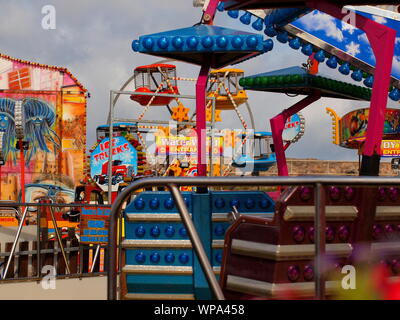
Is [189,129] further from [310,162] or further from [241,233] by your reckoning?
[241,233]

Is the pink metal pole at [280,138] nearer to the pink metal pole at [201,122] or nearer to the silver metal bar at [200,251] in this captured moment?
the pink metal pole at [201,122]

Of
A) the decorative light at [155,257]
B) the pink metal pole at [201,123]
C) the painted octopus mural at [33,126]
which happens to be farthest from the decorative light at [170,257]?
the painted octopus mural at [33,126]

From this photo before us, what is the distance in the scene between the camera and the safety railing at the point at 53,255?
888 centimetres

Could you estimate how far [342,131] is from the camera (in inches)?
985

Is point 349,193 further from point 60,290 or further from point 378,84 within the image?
point 60,290

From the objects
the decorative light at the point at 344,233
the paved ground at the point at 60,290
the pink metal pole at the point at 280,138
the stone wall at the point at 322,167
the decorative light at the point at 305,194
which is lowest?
the paved ground at the point at 60,290

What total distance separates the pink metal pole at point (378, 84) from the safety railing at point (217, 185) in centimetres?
193

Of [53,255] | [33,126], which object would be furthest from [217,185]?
[33,126]

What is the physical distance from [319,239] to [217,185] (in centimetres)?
58

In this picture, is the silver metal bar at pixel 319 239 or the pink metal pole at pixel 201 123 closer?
the silver metal bar at pixel 319 239

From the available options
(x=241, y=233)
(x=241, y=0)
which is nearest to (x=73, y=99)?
(x=241, y=0)

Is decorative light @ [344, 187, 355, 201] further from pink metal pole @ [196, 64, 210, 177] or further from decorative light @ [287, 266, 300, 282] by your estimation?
pink metal pole @ [196, 64, 210, 177]

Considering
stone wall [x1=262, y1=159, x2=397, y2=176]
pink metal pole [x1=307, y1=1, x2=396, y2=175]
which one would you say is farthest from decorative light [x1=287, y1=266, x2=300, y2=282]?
stone wall [x1=262, y1=159, x2=397, y2=176]

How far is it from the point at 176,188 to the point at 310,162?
37977mm
